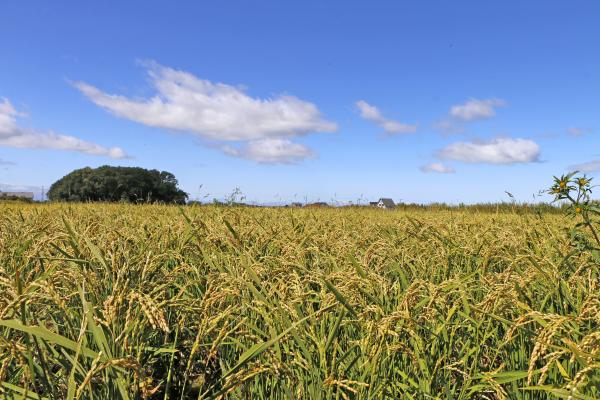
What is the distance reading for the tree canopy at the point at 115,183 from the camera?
5566cm

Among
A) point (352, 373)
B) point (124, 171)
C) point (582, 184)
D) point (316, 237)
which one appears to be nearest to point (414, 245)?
point (316, 237)

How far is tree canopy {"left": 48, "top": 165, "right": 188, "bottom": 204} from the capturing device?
5566cm

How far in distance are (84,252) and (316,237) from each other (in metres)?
1.91

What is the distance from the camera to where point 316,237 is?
3559 mm

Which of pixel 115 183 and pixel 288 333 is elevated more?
pixel 115 183

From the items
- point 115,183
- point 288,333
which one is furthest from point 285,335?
point 115,183

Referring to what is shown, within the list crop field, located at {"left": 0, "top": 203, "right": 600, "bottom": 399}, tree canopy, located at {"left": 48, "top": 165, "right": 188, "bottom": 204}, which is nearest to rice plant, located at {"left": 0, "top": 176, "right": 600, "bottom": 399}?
crop field, located at {"left": 0, "top": 203, "right": 600, "bottom": 399}

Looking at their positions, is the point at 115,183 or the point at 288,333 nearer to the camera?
the point at 288,333

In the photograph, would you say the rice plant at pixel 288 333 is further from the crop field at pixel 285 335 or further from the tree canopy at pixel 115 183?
the tree canopy at pixel 115 183

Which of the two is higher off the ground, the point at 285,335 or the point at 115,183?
the point at 115,183

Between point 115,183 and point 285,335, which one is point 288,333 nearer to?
point 285,335

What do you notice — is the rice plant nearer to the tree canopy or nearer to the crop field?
the crop field

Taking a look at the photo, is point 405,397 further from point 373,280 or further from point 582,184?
point 582,184

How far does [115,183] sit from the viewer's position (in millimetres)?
57906
